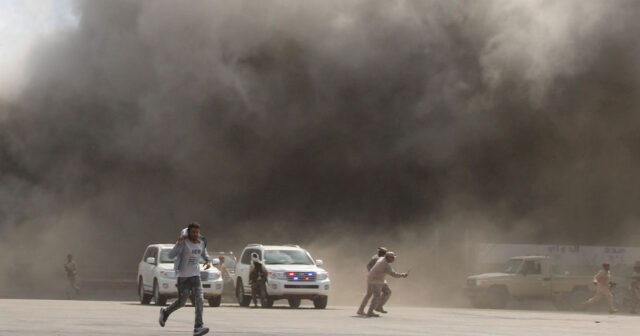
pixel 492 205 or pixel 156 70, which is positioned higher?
pixel 156 70

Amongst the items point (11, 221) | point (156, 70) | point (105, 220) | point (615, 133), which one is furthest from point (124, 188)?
point (615, 133)

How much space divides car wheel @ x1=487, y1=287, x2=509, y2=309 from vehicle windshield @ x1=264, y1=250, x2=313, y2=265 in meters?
6.76

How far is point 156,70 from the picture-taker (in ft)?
129

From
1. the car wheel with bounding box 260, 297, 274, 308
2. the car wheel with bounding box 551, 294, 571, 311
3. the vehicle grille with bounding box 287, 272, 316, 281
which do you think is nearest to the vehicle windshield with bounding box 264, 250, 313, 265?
the vehicle grille with bounding box 287, 272, 316, 281

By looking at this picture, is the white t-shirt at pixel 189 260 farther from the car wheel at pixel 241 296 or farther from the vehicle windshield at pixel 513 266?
the vehicle windshield at pixel 513 266

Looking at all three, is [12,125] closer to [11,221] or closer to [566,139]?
[11,221]

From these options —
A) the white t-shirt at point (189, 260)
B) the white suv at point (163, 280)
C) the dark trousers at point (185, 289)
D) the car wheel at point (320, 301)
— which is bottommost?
the dark trousers at point (185, 289)

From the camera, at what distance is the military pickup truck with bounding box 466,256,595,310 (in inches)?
1177

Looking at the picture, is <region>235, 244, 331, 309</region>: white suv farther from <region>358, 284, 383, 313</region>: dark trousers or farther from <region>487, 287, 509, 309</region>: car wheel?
<region>487, 287, 509, 309</region>: car wheel

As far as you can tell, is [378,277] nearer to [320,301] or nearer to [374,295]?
[374,295]

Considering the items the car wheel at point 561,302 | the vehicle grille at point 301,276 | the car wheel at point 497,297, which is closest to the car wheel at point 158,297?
the vehicle grille at point 301,276

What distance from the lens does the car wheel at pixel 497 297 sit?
97.7 ft

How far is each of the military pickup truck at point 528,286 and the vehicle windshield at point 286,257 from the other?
21.3ft

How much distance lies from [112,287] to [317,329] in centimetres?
2816
